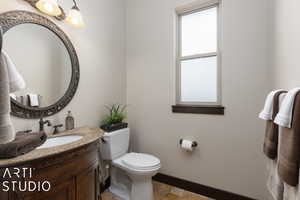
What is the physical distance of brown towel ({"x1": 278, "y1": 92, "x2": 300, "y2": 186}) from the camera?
0.68 metres

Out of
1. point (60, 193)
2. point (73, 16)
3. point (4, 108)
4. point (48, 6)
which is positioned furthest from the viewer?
point (73, 16)

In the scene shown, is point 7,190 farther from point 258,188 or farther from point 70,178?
point 258,188

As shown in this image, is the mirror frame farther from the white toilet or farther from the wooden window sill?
the wooden window sill

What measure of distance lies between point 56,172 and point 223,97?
5.27 feet

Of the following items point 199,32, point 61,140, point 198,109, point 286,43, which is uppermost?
point 199,32

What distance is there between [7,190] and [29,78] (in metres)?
0.92

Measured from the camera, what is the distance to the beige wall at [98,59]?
1.73 meters

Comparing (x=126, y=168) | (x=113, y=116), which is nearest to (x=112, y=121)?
(x=113, y=116)

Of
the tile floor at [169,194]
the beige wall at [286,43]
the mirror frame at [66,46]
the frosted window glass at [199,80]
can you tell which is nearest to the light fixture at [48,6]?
the mirror frame at [66,46]

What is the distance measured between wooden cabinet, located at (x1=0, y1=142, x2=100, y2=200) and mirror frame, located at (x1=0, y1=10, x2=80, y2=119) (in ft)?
1.98

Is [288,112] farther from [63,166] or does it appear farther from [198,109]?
[63,166]

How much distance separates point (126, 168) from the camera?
1.66 meters

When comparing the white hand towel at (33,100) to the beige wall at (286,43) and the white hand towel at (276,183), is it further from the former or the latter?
the beige wall at (286,43)

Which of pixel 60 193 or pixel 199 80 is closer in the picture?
pixel 60 193
